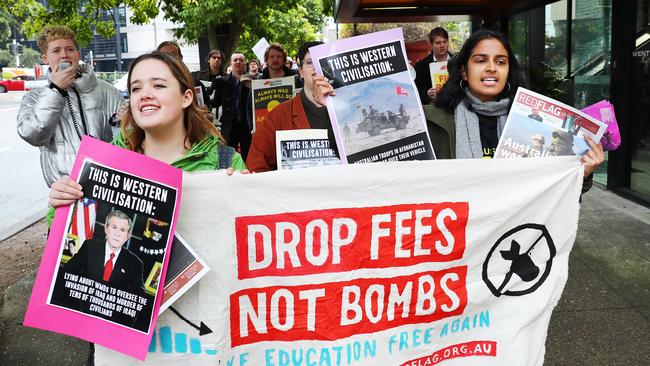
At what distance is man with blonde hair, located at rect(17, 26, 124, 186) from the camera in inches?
137

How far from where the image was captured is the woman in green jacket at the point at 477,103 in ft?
9.50

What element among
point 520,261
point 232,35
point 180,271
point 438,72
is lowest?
point 520,261

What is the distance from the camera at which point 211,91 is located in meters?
7.80

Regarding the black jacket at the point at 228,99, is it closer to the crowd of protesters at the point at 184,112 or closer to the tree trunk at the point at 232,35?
the crowd of protesters at the point at 184,112

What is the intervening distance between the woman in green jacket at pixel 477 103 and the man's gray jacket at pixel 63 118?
1895 millimetres

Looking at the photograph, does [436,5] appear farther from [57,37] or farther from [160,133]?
[160,133]

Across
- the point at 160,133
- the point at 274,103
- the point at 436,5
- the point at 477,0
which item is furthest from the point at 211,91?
the point at 160,133

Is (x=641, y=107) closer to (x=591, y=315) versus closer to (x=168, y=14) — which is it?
(x=591, y=315)

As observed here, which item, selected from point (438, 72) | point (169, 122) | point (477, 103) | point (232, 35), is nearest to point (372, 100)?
point (477, 103)

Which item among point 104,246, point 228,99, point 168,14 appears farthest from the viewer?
point 168,14

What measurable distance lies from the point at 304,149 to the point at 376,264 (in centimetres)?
64

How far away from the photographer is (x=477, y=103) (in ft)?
9.61

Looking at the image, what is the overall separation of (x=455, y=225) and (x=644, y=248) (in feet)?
12.4

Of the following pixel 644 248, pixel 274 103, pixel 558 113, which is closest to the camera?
pixel 558 113
